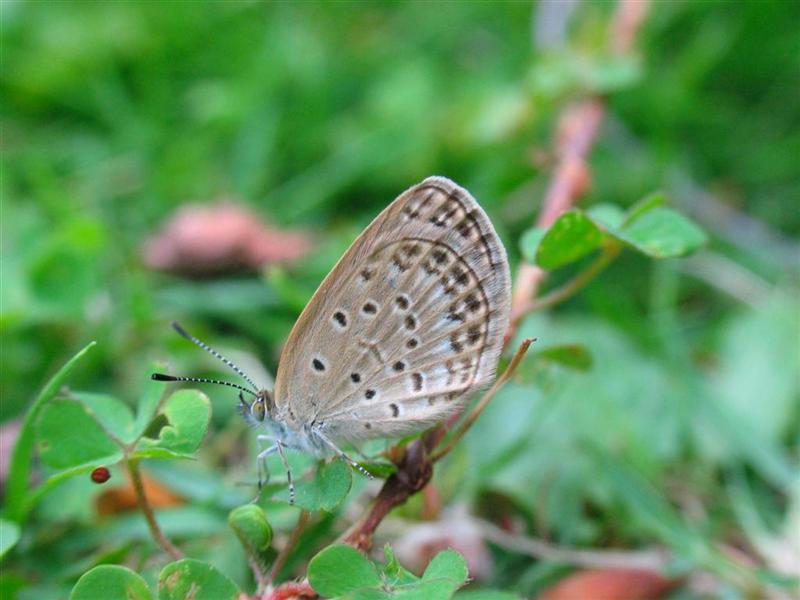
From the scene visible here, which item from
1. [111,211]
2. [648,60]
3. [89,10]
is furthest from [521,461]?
[89,10]

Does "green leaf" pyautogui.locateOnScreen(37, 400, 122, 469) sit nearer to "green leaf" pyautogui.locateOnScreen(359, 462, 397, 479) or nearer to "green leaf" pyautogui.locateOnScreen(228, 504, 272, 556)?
"green leaf" pyautogui.locateOnScreen(228, 504, 272, 556)

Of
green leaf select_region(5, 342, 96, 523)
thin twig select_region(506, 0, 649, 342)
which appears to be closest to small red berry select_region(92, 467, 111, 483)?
green leaf select_region(5, 342, 96, 523)

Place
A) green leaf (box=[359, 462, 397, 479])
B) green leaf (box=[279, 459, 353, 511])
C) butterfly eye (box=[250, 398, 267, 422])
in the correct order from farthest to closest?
1. butterfly eye (box=[250, 398, 267, 422])
2. green leaf (box=[359, 462, 397, 479])
3. green leaf (box=[279, 459, 353, 511])

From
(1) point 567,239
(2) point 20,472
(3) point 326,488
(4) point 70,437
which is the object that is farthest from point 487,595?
(2) point 20,472

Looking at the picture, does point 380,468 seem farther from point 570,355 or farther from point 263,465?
point 570,355

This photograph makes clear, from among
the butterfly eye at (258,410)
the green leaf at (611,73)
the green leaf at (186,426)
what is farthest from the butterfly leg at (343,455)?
the green leaf at (611,73)

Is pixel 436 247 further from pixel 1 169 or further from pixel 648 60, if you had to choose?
pixel 648 60
